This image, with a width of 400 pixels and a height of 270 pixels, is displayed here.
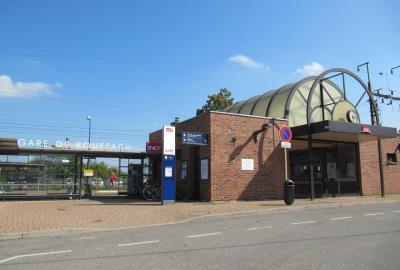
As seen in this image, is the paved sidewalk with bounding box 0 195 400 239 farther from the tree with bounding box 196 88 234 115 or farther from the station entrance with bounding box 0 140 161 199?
the tree with bounding box 196 88 234 115

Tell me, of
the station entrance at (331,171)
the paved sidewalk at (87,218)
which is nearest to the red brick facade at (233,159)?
the paved sidewalk at (87,218)

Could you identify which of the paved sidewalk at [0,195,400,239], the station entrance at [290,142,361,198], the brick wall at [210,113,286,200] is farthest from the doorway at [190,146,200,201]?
the station entrance at [290,142,361,198]

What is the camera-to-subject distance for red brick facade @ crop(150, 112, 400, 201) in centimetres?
1870

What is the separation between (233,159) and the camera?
19.1m

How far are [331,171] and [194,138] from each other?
9513mm

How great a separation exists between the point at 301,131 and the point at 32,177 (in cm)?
1477

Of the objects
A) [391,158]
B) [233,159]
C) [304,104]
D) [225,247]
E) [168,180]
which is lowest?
[225,247]

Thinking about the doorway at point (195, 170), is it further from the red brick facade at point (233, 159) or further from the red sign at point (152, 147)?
the red sign at point (152, 147)

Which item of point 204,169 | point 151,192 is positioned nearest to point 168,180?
point 204,169

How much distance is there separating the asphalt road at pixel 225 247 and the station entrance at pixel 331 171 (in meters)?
11.6

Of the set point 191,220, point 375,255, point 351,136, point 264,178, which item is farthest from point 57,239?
point 351,136

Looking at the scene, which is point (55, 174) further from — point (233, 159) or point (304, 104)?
point (304, 104)

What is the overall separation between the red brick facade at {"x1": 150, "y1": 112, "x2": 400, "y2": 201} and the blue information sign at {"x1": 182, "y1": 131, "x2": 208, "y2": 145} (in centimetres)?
28

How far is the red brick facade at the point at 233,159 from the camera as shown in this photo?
1870 cm
